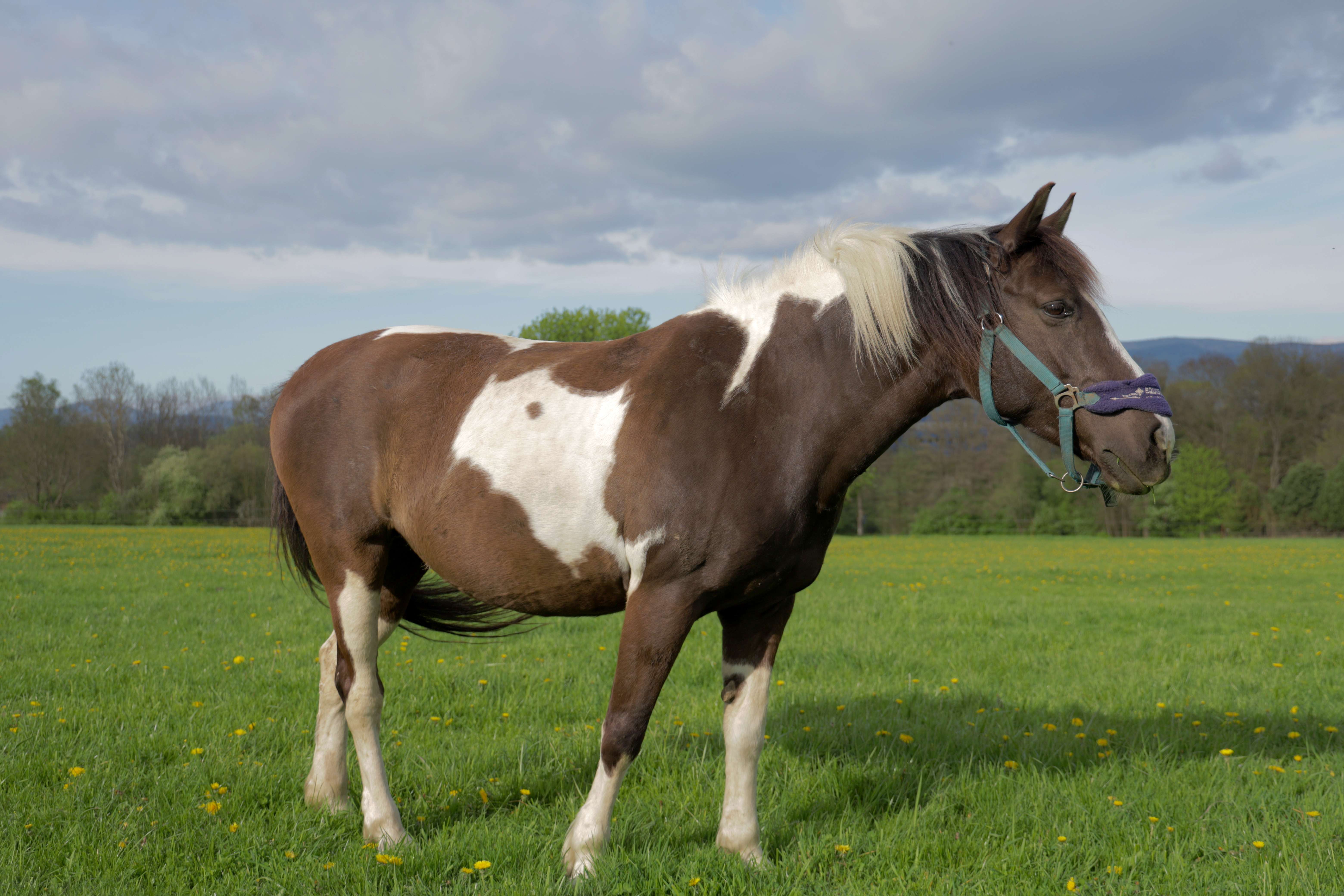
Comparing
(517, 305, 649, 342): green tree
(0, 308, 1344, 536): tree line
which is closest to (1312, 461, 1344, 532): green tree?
(0, 308, 1344, 536): tree line

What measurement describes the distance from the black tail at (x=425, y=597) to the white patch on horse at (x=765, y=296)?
2085 mm

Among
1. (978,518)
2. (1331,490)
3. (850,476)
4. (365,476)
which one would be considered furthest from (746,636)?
(1331,490)

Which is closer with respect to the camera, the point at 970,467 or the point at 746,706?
the point at 746,706

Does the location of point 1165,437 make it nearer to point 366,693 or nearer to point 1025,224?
point 1025,224

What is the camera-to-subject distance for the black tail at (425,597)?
4.55 metres

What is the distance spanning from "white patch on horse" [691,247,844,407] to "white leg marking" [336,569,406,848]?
2.05m

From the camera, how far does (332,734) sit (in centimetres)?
408

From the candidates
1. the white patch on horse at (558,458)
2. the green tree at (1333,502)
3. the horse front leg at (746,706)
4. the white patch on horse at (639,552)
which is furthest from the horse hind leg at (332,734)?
the green tree at (1333,502)

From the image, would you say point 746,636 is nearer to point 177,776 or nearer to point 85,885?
point 85,885

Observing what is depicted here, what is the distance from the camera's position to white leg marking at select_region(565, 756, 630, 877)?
127 inches

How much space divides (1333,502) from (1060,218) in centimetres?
5689

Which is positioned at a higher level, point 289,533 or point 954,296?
point 954,296

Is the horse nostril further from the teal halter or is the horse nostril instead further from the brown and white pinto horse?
the teal halter

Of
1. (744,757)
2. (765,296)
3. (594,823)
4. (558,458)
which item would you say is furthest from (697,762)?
(765,296)
